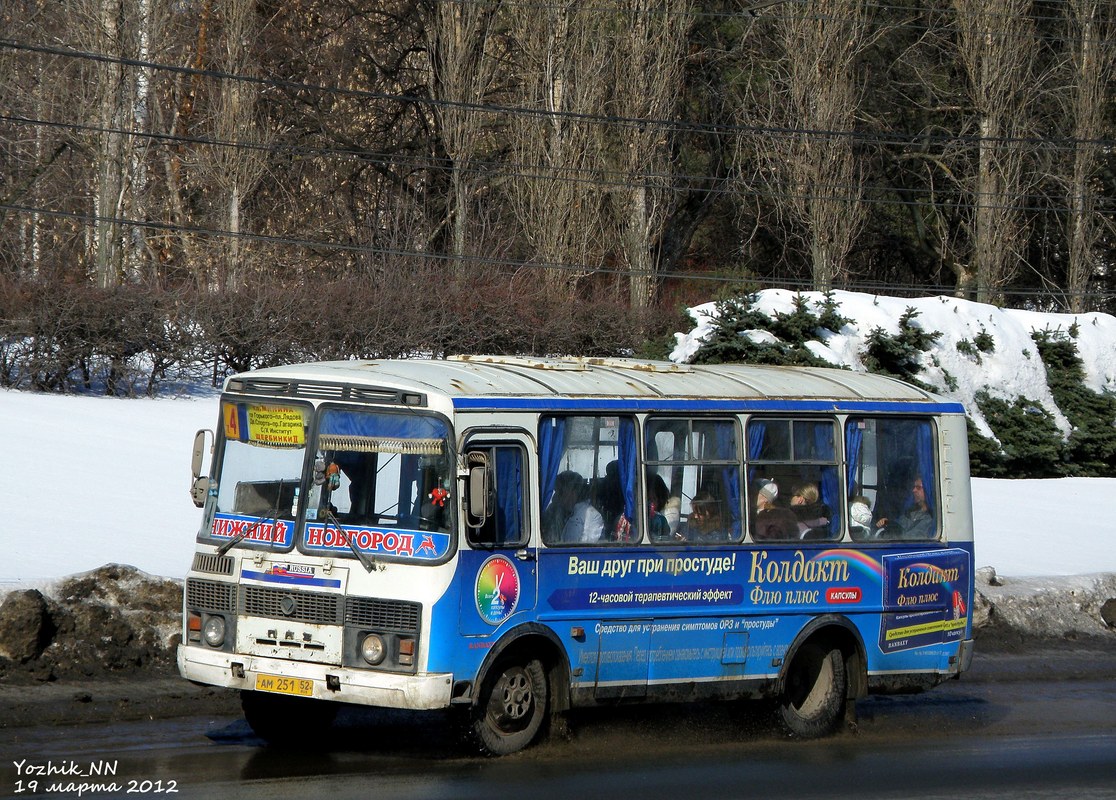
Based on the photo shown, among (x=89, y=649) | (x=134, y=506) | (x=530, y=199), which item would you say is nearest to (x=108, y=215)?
(x=530, y=199)

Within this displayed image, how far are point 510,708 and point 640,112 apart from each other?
33489 millimetres

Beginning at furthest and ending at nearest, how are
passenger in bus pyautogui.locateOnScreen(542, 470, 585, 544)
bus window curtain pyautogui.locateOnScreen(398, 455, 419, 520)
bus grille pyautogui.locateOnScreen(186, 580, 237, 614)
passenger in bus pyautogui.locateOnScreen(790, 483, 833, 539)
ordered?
1. passenger in bus pyautogui.locateOnScreen(790, 483, 833, 539)
2. passenger in bus pyautogui.locateOnScreen(542, 470, 585, 544)
3. bus grille pyautogui.locateOnScreen(186, 580, 237, 614)
4. bus window curtain pyautogui.locateOnScreen(398, 455, 419, 520)

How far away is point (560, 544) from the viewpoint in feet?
32.7

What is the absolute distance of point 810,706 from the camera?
11.4m

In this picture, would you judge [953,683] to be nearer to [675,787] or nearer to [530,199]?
[675,787]

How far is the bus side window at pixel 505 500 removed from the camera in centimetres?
955

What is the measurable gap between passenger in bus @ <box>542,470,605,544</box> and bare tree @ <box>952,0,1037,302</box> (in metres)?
35.8

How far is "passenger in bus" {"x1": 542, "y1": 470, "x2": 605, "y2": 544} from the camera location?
9.96m

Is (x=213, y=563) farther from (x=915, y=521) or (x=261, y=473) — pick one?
(x=915, y=521)

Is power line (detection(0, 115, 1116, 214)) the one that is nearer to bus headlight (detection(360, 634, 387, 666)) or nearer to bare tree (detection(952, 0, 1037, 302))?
bare tree (detection(952, 0, 1037, 302))

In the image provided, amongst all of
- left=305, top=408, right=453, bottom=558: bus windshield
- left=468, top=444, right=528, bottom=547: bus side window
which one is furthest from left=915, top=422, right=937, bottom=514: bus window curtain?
left=305, top=408, right=453, bottom=558: bus windshield

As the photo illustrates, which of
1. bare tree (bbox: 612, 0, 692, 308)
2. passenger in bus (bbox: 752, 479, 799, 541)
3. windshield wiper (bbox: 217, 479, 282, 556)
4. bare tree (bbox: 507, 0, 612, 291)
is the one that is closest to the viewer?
windshield wiper (bbox: 217, 479, 282, 556)

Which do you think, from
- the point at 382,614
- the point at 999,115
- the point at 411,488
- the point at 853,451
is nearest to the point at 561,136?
the point at 999,115

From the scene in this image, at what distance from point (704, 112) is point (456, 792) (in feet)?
135
